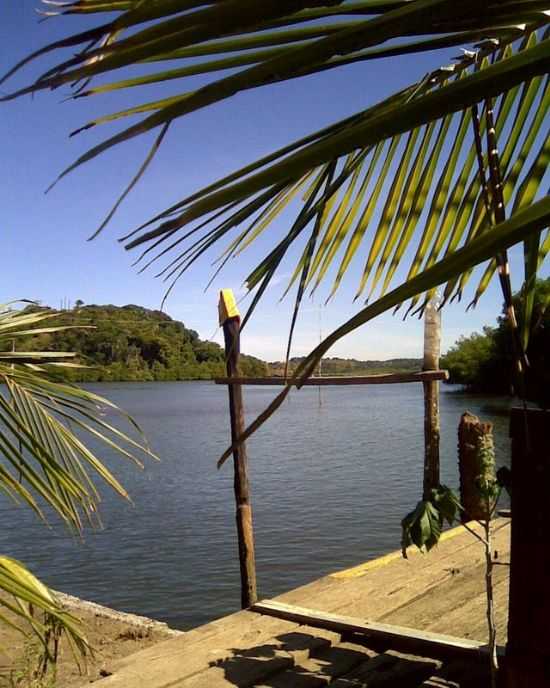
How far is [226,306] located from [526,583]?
3839mm

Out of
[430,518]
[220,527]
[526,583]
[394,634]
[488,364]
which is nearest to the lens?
[526,583]

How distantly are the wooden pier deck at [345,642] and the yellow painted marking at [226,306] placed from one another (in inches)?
65.6

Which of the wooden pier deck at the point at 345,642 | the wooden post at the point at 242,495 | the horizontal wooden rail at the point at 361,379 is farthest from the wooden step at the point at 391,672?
the wooden post at the point at 242,495

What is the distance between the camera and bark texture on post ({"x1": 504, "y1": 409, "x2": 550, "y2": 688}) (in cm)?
94

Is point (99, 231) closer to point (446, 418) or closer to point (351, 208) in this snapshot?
point (351, 208)

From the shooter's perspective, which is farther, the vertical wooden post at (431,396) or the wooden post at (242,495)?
the wooden post at (242,495)

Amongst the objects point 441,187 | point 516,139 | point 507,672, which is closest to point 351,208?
point 441,187

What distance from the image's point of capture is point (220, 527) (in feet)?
44.4

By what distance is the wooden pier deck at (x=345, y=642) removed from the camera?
271 centimetres

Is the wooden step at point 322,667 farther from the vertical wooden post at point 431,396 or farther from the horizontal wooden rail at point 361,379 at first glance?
the horizontal wooden rail at point 361,379

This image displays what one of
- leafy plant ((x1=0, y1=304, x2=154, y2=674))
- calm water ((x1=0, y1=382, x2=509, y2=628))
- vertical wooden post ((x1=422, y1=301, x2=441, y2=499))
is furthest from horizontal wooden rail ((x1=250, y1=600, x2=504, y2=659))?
calm water ((x1=0, y1=382, x2=509, y2=628))

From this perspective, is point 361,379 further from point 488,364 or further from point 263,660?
point 488,364

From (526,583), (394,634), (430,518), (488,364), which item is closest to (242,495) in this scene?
(394,634)

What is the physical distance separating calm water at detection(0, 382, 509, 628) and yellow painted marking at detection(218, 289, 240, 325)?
167 inches
